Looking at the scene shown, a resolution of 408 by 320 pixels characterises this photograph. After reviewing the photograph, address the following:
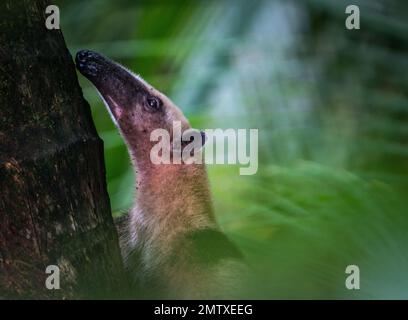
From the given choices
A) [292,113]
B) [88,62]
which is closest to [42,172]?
[88,62]

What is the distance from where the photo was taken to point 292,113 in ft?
5.72

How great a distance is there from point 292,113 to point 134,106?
1.35 ft

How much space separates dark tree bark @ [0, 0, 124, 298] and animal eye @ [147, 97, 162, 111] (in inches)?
19.3

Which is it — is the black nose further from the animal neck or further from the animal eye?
the animal neck

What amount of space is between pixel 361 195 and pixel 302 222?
12 cm

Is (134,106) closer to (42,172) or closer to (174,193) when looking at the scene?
(174,193)

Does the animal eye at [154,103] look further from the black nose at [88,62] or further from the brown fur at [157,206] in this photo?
the black nose at [88,62]

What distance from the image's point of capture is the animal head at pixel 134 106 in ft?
6.10

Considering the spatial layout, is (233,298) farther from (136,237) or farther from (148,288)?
(136,237)

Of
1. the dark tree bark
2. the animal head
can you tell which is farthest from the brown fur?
the dark tree bark

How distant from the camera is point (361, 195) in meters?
1.40

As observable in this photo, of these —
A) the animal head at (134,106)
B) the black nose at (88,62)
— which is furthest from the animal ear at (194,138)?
the black nose at (88,62)

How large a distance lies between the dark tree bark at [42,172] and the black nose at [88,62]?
0.35m

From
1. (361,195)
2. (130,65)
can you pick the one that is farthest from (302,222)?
(130,65)
